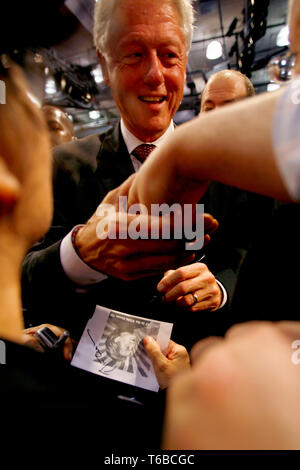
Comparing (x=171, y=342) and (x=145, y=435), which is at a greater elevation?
(x=145, y=435)

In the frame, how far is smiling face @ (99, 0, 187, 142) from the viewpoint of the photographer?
2.90 ft

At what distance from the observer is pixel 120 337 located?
0.83 meters

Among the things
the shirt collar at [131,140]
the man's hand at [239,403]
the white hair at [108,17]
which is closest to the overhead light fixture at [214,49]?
the white hair at [108,17]

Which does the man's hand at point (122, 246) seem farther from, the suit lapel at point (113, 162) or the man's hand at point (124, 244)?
the suit lapel at point (113, 162)

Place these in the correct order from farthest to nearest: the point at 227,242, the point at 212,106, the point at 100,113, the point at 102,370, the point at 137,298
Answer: the point at 100,113
the point at 212,106
the point at 227,242
the point at 137,298
the point at 102,370

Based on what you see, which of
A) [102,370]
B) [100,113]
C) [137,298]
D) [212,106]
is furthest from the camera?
[100,113]

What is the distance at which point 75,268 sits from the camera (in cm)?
63

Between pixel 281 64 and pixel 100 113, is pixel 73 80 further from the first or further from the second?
pixel 281 64

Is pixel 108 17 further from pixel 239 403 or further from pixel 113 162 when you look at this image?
pixel 239 403

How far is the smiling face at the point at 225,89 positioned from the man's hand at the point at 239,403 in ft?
5.33

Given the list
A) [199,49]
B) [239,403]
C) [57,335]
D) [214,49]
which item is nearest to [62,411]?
[239,403]

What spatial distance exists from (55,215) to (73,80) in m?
6.87

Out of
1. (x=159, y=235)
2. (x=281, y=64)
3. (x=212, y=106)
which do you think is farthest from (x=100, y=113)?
(x=159, y=235)

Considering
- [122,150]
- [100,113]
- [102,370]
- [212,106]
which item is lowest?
[102,370]
